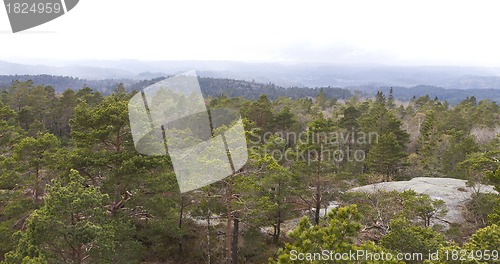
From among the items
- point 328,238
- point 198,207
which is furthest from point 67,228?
point 198,207

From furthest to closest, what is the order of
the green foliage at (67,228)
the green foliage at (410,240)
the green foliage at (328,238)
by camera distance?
the green foliage at (67,228) < the green foliage at (410,240) < the green foliage at (328,238)

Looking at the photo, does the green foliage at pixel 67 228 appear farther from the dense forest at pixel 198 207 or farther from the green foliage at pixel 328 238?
the green foliage at pixel 328 238

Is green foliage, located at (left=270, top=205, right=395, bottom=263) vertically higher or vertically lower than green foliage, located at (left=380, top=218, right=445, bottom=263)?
higher

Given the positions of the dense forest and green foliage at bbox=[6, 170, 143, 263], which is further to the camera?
green foliage at bbox=[6, 170, 143, 263]

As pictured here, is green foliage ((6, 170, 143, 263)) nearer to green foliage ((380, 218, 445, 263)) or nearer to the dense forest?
the dense forest

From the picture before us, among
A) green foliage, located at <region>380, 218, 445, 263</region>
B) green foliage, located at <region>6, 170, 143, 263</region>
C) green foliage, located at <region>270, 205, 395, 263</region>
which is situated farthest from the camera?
green foliage, located at <region>6, 170, 143, 263</region>

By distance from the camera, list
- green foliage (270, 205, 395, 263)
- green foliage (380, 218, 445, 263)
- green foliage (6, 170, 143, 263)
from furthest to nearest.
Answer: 1. green foliage (6, 170, 143, 263)
2. green foliage (380, 218, 445, 263)
3. green foliage (270, 205, 395, 263)

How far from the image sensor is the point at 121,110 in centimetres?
1360

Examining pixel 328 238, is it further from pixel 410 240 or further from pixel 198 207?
pixel 198 207

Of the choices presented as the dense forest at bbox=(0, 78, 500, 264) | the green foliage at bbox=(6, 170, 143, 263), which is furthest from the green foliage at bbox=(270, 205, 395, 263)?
the green foliage at bbox=(6, 170, 143, 263)

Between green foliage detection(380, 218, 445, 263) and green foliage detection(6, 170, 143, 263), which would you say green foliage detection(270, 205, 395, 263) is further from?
green foliage detection(6, 170, 143, 263)

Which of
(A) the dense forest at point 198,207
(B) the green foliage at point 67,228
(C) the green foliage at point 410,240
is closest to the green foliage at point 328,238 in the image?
(A) the dense forest at point 198,207

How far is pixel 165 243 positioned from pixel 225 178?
8.34 metres

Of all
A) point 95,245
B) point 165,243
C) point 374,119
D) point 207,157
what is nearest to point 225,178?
point 207,157
